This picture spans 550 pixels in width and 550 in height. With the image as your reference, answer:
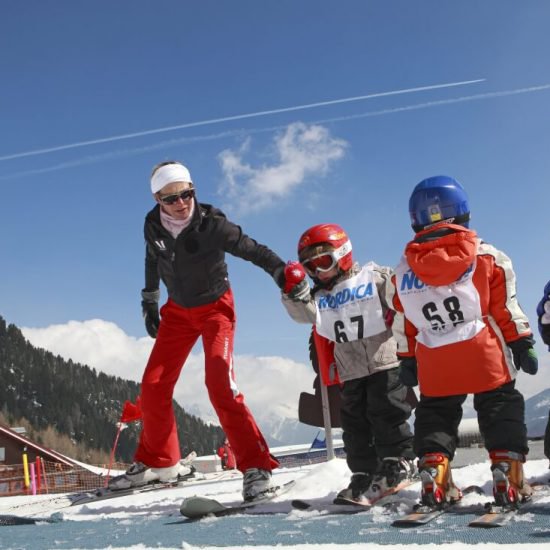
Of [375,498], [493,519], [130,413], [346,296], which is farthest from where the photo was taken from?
[130,413]

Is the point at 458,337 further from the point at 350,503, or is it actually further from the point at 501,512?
the point at 350,503

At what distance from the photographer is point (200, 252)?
4.73 metres

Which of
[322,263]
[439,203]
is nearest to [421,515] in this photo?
[439,203]

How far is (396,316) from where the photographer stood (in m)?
3.64

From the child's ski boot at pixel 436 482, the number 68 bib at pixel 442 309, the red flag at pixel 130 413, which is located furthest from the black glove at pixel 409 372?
the red flag at pixel 130 413

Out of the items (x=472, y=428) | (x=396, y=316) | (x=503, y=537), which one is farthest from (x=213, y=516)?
(x=472, y=428)

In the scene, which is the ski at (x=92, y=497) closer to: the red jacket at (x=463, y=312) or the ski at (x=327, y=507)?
the ski at (x=327, y=507)

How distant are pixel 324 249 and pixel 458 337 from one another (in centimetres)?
113

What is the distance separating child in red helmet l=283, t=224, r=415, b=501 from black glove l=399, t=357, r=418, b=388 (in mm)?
333

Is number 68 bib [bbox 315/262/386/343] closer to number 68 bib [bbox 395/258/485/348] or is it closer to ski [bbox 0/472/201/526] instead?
number 68 bib [bbox 395/258/485/348]

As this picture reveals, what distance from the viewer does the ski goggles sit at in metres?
4.14

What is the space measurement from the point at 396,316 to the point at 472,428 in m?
4.84

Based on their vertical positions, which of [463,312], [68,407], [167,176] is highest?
[68,407]

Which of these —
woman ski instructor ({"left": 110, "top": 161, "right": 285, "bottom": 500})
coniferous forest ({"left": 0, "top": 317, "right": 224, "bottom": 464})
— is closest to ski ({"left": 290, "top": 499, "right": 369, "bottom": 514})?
woman ski instructor ({"left": 110, "top": 161, "right": 285, "bottom": 500})
